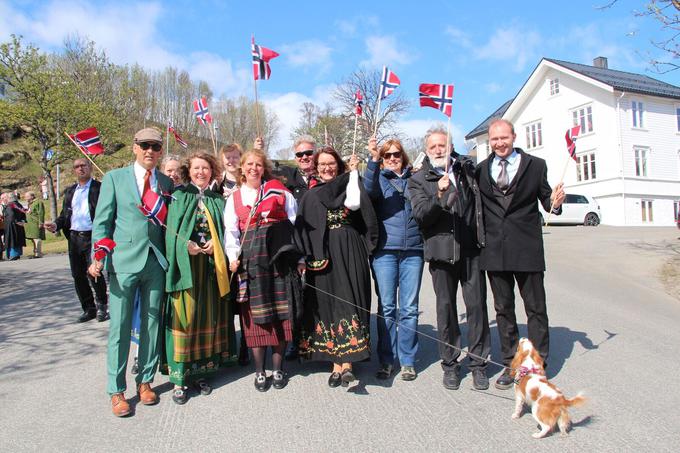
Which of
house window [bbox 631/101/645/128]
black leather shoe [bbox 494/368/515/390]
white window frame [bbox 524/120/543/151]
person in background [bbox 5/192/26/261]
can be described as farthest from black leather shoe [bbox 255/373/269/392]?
white window frame [bbox 524/120/543/151]

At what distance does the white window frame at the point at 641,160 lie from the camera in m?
28.2

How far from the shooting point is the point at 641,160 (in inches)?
1117

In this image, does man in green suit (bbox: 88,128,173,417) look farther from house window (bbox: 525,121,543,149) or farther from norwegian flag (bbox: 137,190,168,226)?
house window (bbox: 525,121,543,149)

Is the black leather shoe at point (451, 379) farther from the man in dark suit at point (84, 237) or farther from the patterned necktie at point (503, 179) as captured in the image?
the man in dark suit at point (84, 237)

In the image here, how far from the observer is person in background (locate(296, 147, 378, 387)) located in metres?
4.33

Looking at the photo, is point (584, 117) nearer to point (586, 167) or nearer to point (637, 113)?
point (637, 113)

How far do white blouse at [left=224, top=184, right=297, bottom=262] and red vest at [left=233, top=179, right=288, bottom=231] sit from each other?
37mm

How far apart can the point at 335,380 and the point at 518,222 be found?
214cm

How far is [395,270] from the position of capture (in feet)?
14.8

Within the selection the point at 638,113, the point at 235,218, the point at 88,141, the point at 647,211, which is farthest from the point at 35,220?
the point at 638,113

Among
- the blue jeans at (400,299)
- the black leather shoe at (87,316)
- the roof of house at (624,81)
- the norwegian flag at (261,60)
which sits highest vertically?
the roof of house at (624,81)

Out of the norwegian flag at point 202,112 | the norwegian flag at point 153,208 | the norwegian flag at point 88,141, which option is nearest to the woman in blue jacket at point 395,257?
the norwegian flag at point 153,208

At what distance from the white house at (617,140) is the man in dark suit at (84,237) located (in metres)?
27.5

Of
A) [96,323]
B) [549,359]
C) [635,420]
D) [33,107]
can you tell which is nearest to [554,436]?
[635,420]
